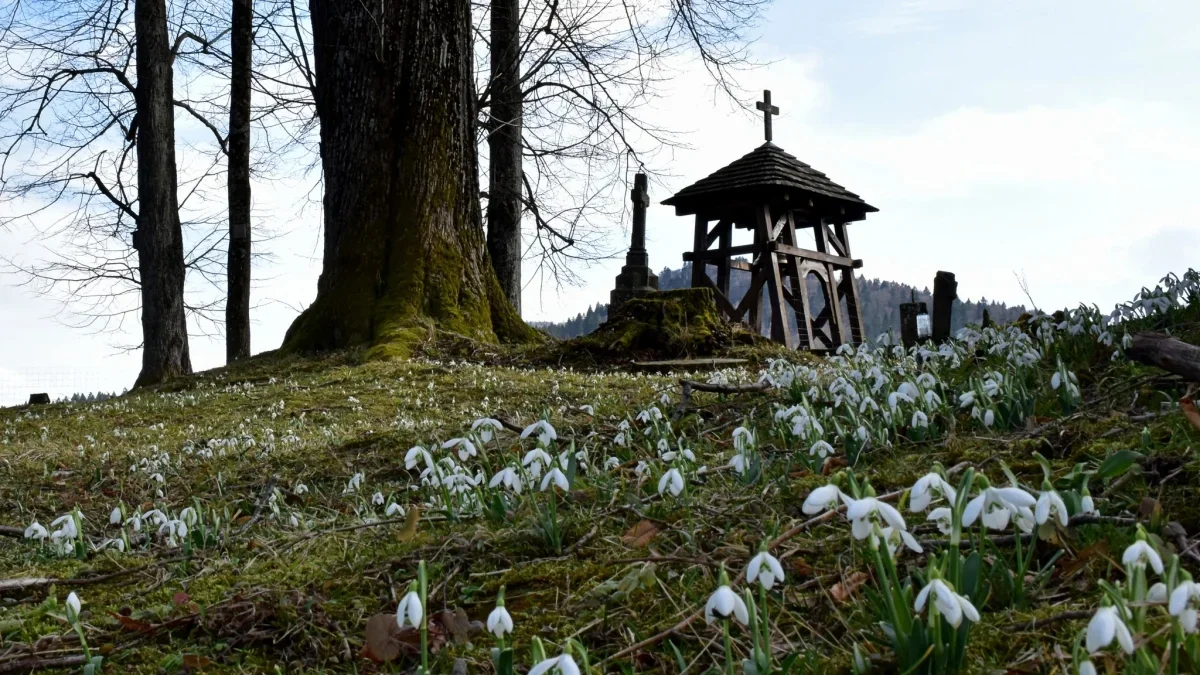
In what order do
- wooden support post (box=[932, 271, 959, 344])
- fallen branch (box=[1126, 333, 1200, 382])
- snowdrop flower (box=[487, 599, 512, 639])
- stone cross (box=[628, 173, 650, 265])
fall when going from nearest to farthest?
snowdrop flower (box=[487, 599, 512, 639])
fallen branch (box=[1126, 333, 1200, 382])
wooden support post (box=[932, 271, 959, 344])
stone cross (box=[628, 173, 650, 265])

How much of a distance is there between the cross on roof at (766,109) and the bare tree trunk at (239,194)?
9487mm

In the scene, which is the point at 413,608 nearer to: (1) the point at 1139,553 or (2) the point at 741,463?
(1) the point at 1139,553

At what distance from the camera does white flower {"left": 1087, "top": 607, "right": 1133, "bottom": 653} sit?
116 centimetres

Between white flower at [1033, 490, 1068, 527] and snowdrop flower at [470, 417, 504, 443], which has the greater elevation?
snowdrop flower at [470, 417, 504, 443]

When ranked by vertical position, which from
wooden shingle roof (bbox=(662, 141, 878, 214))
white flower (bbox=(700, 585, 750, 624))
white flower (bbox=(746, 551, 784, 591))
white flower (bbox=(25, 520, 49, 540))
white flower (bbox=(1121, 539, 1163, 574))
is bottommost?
white flower (bbox=(25, 520, 49, 540))

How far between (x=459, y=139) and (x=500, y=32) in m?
5.44

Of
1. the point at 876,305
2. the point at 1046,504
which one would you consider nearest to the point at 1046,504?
the point at 1046,504

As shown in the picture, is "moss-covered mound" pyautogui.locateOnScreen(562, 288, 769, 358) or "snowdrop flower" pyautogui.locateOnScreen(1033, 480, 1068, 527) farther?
"moss-covered mound" pyautogui.locateOnScreen(562, 288, 769, 358)

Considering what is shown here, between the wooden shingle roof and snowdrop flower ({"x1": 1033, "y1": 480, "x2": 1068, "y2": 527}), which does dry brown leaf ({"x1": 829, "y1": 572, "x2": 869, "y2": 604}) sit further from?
the wooden shingle roof

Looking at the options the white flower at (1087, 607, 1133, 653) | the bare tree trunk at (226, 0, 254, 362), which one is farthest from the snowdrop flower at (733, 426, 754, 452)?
the bare tree trunk at (226, 0, 254, 362)

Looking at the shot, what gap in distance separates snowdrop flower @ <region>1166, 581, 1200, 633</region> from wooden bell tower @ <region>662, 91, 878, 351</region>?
15.4m

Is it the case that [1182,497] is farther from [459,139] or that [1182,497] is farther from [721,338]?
[459,139]

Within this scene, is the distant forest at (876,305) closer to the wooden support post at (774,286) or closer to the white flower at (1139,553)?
the wooden support post at (774,286)

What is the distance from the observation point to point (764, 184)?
55.9 ft
